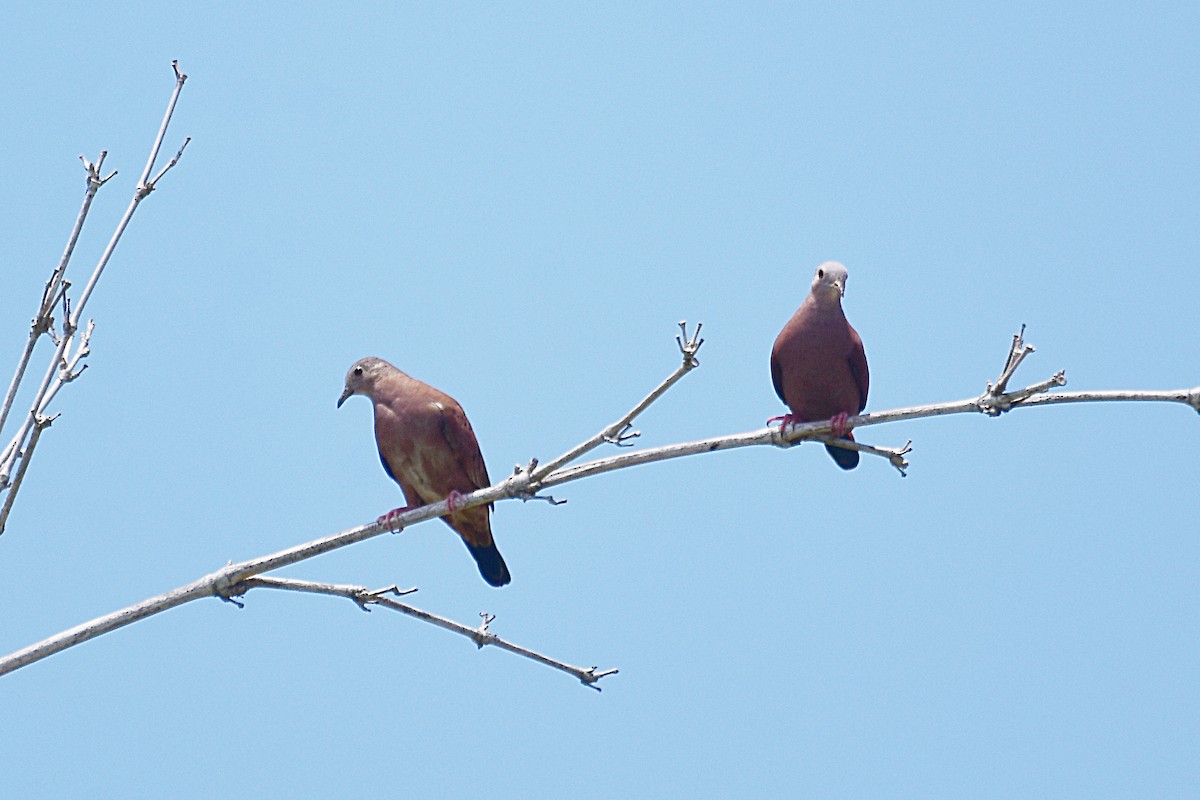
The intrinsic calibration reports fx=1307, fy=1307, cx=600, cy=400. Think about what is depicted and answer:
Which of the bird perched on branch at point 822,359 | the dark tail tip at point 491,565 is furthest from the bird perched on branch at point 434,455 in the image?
the bird perched on branch at point 822,359

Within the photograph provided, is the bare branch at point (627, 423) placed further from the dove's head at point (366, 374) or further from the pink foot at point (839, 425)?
the dove's head at point (366, 374)

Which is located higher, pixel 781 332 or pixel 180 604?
pixel 781 332

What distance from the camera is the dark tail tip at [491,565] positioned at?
8242mm

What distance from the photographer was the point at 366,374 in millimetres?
8672

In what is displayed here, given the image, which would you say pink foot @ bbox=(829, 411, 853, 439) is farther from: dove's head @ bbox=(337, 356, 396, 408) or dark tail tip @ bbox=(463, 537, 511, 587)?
dove's head @ bbox=(337, 356, 396, 408)

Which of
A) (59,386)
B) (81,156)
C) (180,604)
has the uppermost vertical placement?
(81,156)

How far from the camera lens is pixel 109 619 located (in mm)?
4840

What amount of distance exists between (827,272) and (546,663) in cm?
334

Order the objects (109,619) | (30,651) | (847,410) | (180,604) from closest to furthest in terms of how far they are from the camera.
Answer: (30,651) → (109,619) → (180,604) → (847,410)

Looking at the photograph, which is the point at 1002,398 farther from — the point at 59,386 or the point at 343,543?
the point at 59,386

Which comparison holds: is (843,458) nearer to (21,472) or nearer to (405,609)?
(405,609)

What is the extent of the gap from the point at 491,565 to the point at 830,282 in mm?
2749

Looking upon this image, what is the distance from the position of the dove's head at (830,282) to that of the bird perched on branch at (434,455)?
2.28m

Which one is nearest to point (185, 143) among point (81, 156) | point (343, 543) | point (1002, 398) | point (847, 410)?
point (81, 156)
